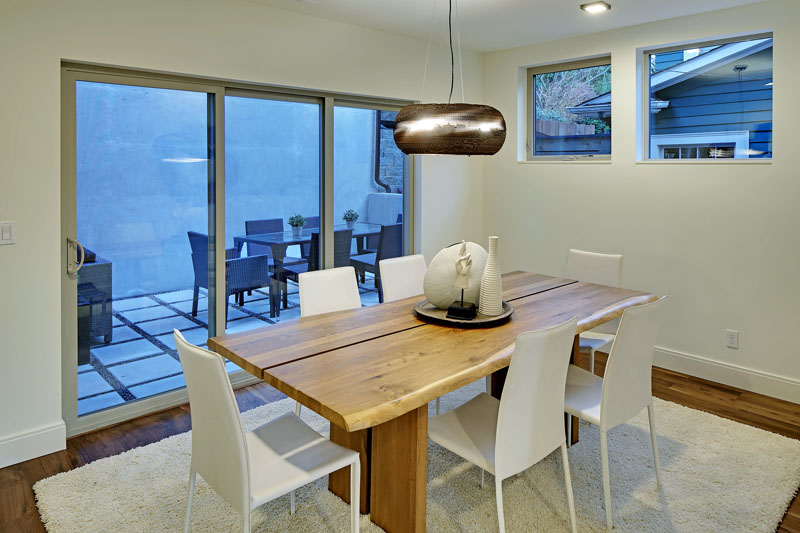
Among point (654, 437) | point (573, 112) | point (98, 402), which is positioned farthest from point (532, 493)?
point (573, 112)

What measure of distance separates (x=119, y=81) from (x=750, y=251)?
3952 millimetres

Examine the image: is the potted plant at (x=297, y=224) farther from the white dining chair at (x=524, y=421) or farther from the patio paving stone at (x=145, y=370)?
the white dining chair at (x=524, y=421)

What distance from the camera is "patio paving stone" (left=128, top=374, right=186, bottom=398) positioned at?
348cm

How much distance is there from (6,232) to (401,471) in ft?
7.28

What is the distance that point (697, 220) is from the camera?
13.1 ft

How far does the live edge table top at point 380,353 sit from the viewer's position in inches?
72.5

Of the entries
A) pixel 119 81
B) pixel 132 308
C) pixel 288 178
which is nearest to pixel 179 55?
pixel 119 81

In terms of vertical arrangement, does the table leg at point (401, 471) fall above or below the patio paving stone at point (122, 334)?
below

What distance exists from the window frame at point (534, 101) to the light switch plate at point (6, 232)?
3819mm

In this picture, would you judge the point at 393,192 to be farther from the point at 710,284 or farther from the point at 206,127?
the point at 710,284

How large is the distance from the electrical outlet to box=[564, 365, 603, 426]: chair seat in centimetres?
168

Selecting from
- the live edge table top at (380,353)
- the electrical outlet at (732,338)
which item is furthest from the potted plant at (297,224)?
the electrical outlet at (732,338)

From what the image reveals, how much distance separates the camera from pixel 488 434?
224cm

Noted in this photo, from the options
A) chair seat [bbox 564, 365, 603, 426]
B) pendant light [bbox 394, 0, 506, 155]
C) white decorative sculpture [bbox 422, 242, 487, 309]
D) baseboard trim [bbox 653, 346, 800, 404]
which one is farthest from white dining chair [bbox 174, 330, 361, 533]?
baseboard trim [bbox 653, 346, 800, 404]
